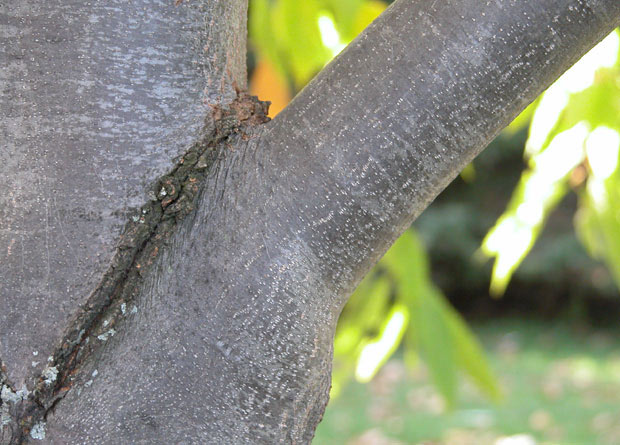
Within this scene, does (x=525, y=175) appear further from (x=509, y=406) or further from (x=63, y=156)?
(x=509, y=406)

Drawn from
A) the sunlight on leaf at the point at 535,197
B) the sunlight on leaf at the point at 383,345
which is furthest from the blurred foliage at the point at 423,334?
the sunlight on leaf at the point at 535,197

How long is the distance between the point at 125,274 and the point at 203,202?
8cm

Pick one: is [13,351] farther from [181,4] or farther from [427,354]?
[427,354]

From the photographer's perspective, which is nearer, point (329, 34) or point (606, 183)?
point (606, 183)

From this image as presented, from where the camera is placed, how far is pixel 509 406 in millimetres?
4211

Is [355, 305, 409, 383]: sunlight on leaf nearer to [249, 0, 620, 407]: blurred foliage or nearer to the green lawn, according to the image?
[249, 0, 620, 407]: blurred foliage

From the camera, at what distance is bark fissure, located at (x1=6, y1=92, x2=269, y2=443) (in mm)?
521

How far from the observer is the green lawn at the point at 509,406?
380 cm

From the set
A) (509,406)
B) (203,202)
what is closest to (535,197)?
(203,202)

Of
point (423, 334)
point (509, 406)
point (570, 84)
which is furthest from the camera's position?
point (509, 406)

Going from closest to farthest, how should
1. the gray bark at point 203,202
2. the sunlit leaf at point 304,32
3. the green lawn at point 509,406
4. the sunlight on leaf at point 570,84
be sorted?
the gray bark at point 203,202 < the sunlight on leaf at point 570,84 < the sunlit leaf at point 304,32 < the green lawn at point 509,406

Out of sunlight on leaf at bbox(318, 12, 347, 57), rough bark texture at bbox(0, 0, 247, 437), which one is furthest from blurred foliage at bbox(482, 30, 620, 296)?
rough bark texture at bbox(0, 0, 247, 437)

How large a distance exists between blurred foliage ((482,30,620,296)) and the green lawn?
1.93 meters

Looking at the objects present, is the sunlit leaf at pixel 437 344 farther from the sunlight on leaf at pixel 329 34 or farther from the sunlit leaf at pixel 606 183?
the sunlight on leaf at pixel 329 34
